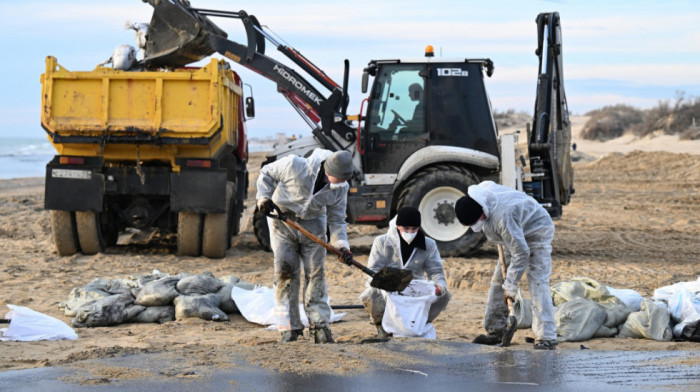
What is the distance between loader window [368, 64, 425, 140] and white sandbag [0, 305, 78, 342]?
19.0 feet

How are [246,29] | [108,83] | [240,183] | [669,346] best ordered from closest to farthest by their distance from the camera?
[669,346] < [108,83] < [246,29] < [240,183]

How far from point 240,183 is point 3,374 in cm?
862

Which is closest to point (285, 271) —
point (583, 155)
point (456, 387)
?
point (456, 387)

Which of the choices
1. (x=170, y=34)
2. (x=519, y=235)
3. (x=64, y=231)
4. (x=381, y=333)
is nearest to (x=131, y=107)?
(x=170, y=34)

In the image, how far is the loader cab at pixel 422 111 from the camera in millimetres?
12094

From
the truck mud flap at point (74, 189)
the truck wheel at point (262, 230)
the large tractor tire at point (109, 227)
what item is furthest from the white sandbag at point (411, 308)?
the large tractor tire at point (109, 227)

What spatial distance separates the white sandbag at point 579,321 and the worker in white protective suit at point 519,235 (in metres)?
0.54

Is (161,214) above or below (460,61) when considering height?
below

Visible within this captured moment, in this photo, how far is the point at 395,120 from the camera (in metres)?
12.2

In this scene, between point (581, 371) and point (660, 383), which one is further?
point (581, 371)

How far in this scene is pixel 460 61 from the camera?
12.1m

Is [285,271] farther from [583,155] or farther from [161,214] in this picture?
[583,155]

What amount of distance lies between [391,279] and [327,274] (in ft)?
13.6

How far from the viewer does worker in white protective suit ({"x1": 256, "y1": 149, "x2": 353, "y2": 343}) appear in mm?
7148
